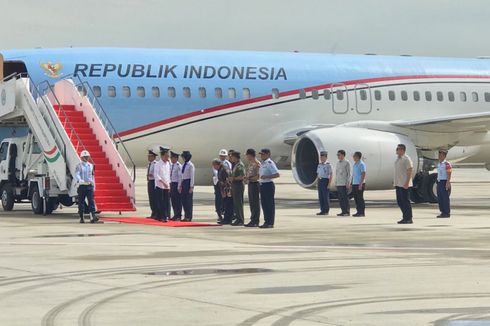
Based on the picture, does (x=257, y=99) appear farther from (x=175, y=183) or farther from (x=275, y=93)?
(x=175, y=183)

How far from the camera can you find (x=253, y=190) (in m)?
22.1

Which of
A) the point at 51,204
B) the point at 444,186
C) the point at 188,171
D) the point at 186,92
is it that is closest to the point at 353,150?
the point at 444,186

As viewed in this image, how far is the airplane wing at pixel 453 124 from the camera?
29.7 metres

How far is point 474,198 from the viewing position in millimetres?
35938

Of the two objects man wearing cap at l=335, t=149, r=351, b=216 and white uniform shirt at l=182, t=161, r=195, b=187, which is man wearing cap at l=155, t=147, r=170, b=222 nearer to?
white uniform shirt at l=182, t=161, r=195, b=187

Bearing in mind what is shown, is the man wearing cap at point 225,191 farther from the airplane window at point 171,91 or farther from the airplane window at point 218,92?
the airplane window at point 218,92

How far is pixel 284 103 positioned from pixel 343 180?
5.09m

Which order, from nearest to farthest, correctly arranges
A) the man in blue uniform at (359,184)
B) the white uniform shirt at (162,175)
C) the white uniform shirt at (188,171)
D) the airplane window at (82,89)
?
the white uniform shirt at (188,171)
the white uniform shirt at (162,175)
the man in blue uniform at (359,184)
the airplane window at (82,89)

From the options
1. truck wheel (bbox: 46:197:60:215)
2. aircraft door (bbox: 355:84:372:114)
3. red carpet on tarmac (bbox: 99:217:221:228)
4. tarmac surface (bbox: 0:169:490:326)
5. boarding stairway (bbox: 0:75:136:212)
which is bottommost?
tarmac surface (bbox: 0:169:490:326)

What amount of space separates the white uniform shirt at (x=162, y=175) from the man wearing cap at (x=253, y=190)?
2017 mm

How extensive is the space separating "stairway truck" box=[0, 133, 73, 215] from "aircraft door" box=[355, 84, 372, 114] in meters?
9.37

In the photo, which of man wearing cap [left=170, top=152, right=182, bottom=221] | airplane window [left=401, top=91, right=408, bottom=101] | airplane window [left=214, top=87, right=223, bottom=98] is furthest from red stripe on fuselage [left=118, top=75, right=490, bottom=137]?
man wearing cap [left=170, top=152, right=182, bottom=221]

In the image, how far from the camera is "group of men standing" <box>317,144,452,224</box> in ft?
75.2

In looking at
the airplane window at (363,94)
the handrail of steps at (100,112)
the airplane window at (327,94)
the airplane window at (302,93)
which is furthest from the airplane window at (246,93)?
the handrail of steps at (100,112)
